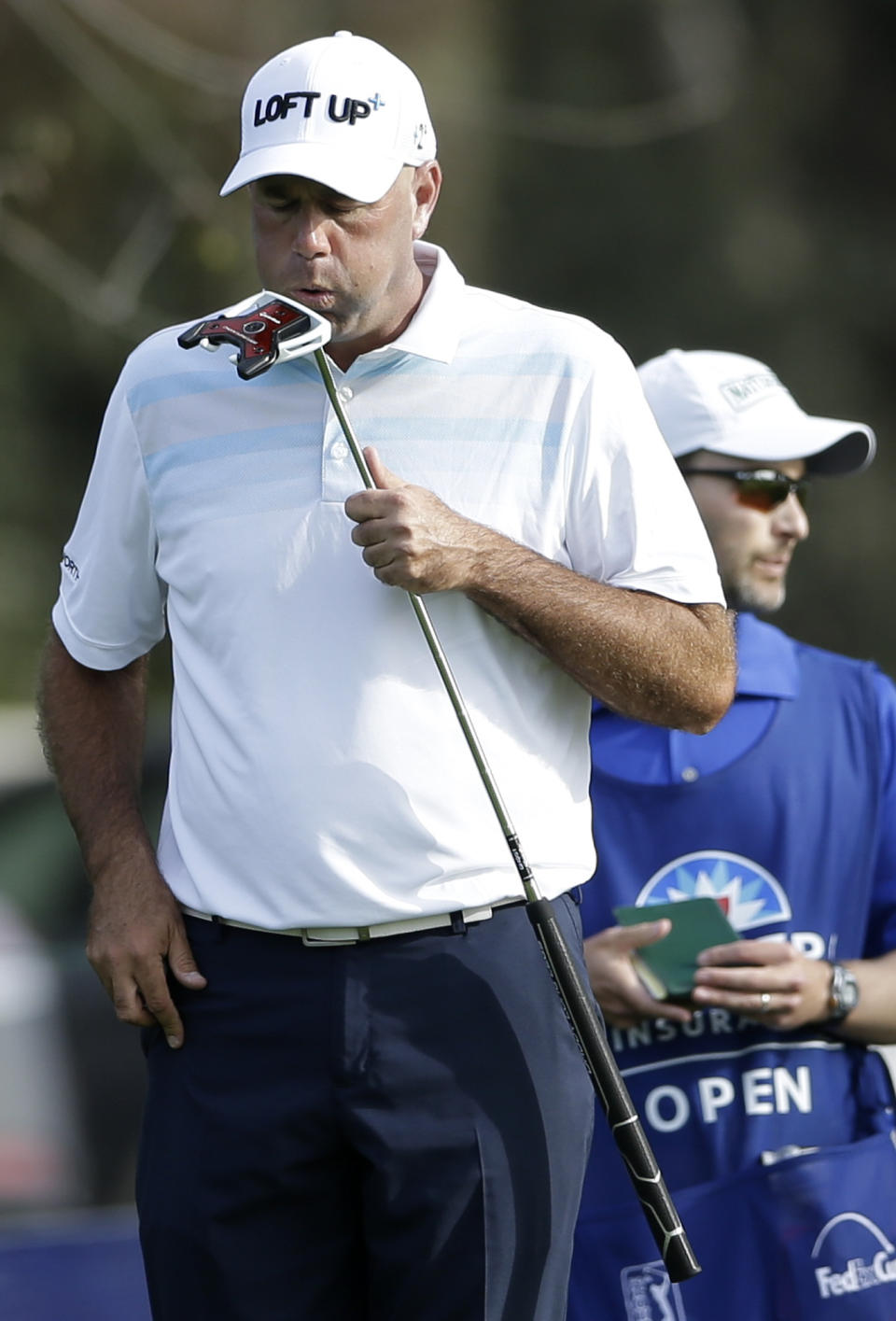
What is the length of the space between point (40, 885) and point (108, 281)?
2.87 metres

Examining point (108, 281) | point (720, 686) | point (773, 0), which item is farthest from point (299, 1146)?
point (773, 0)

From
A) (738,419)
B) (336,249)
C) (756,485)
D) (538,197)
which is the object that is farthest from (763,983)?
(538,197)

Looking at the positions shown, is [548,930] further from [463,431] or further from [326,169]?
[326,169]

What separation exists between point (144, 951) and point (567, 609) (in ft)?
2.09

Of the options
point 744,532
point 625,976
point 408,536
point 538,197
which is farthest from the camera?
point 538,197

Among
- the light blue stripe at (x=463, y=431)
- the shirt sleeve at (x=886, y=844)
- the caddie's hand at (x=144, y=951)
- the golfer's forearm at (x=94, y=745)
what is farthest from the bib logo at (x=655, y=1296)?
the light blue stripe at (x=463, y=431)

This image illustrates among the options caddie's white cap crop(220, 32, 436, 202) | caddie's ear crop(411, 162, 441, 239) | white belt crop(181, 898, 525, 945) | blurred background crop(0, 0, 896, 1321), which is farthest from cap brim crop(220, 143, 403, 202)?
blurred background crop(0, 0, 896, 1321)

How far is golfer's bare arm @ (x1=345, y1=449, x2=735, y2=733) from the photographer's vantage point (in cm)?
209

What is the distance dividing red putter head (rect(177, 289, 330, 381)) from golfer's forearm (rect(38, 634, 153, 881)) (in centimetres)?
50

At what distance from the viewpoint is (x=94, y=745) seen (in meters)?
2.49

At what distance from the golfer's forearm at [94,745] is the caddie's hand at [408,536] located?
54cm

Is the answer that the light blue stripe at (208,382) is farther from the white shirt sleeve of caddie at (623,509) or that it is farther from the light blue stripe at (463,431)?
the white shirt sleeve of caddie at (623,509)

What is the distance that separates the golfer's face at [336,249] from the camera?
2.27 meters

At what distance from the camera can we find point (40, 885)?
5.18 meters
